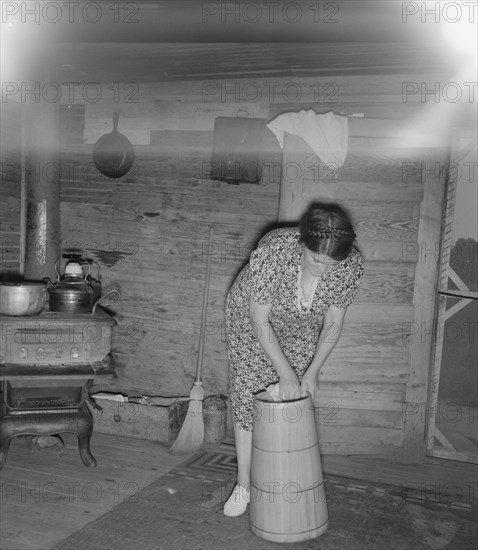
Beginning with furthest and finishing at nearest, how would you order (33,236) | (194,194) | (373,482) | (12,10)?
(194,194) < (33,236) < (373,482) < (12,10)

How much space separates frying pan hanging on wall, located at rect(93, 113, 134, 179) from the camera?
446 centimetres

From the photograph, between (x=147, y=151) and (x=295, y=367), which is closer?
(x=295, y=367)

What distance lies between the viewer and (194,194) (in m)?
4.46

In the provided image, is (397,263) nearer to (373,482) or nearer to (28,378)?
(373,482)

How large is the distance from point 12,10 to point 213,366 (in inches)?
105

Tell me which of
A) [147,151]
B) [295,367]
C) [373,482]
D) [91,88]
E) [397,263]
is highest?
[91,88]

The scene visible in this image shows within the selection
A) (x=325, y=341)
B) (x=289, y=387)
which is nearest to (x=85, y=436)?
(x=289, y=387)

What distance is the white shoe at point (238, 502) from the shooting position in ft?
10.2

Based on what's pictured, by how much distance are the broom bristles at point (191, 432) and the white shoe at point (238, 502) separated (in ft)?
3.08

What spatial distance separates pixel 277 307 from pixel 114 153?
217cm

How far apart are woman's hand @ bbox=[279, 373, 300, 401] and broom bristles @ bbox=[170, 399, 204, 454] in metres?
1.47

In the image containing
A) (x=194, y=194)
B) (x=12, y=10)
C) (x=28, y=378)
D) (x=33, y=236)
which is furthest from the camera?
(x=194, y=194)

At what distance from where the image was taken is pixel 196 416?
414 cm

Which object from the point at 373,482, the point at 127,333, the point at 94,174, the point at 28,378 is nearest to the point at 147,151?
the point at 94,174
